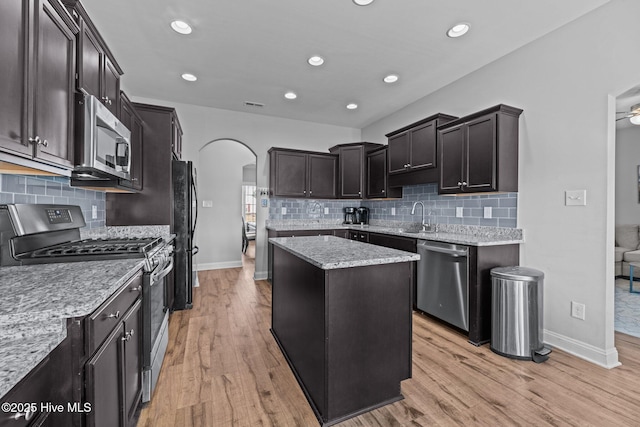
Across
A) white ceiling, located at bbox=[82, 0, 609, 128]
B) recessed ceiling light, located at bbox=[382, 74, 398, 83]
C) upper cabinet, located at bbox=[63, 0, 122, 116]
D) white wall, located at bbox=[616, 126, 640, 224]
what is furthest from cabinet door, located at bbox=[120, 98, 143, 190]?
white wall, located at bbox=[616, 126, 640, 224]

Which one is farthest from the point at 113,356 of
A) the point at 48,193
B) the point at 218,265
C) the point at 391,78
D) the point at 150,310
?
the point at 218,265

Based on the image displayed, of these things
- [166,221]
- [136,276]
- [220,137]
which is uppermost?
[220,137]

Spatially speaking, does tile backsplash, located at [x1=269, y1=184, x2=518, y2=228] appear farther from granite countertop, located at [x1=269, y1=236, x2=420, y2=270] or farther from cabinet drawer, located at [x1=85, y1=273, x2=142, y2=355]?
cabinet drawer, located at [x1=85, y1=273, x2=142, y2=355]

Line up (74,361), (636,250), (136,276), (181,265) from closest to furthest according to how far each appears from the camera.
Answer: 1. (74,361)
2. (136,276)
3. (181,265)
4. (636,250)

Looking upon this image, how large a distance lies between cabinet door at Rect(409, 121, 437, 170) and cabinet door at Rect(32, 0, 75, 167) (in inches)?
131

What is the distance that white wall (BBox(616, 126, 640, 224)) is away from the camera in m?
5.13

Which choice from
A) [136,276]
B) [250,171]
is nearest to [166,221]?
[136,276]

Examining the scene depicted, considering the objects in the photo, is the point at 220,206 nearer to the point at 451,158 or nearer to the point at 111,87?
the point at 111,87

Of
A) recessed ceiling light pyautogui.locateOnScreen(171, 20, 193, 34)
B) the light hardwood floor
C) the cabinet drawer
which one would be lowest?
the light hardwood floor

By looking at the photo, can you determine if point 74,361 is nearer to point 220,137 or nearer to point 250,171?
point 220,137

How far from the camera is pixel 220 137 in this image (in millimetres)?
4711

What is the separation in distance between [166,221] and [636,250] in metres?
6.92

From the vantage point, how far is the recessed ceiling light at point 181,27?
2.52m

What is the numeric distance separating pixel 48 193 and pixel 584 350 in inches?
165
